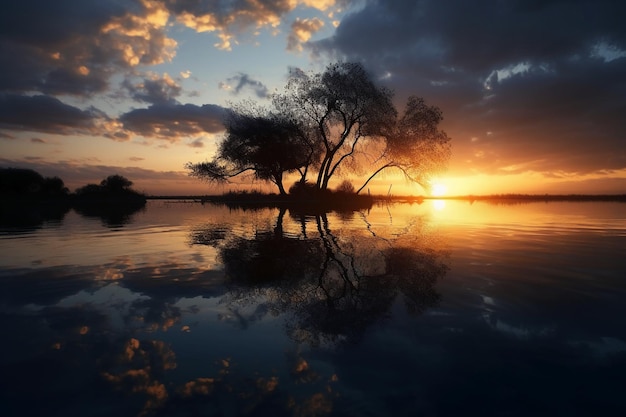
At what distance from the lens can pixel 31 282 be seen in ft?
23.1

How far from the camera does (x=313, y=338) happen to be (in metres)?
4.28

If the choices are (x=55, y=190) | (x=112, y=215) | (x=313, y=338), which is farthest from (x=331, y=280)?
(x=55, y=190)

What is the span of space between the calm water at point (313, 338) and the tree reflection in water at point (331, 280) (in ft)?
0.14

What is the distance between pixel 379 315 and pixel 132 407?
3237 mm

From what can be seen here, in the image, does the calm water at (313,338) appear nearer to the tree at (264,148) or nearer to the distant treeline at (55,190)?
the tree at (264,148)

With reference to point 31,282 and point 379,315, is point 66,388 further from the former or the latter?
point 31,282

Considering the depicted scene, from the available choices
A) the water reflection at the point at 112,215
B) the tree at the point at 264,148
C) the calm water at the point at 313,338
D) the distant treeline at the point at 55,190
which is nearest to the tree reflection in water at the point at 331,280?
the calm water at the point at 313,338

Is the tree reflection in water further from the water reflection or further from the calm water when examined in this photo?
the water reflection

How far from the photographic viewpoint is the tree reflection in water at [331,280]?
4.87 meters

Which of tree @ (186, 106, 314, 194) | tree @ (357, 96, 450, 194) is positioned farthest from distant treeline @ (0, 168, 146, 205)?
tree @ (357, 96, 450, 194)

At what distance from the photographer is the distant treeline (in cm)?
6134

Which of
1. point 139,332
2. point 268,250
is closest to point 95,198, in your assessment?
point 268,250

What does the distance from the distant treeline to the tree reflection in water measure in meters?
63.1

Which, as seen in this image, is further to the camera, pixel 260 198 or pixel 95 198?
pixel 95 198
